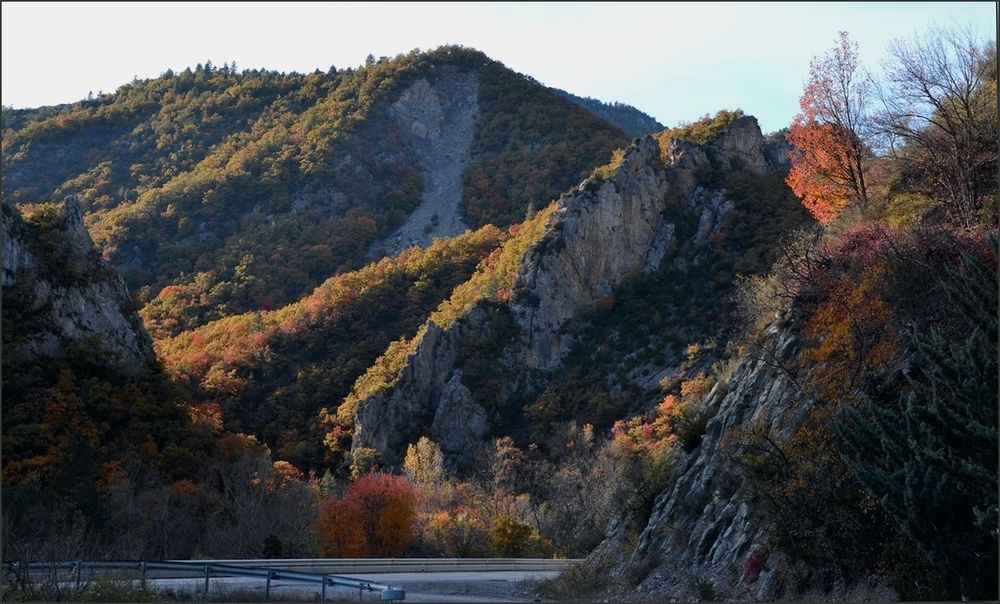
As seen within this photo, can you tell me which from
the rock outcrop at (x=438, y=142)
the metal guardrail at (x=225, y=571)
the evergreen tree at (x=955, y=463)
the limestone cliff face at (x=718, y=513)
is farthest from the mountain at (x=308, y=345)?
the evergreen tree at (x=955, y=463)

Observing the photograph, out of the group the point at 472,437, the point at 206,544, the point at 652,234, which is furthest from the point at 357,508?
the point at 652,234

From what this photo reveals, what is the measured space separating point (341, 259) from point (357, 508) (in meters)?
78.8

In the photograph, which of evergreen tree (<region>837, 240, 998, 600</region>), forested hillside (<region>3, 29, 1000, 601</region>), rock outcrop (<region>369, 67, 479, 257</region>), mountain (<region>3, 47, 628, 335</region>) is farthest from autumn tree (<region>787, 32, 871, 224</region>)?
rock outcrop (<region>369, 67, 479, 257</region>)

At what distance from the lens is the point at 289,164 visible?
481 ft

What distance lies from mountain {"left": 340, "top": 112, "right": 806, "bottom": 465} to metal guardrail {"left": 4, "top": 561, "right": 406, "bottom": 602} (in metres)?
54.1

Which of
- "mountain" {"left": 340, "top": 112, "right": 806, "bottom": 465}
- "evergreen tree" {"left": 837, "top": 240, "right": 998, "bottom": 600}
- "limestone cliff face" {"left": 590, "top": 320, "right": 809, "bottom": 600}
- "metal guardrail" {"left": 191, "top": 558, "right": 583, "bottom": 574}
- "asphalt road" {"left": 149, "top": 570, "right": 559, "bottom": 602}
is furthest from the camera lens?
"mountain" {"left": 340, "top": 112, "right": 806, "bottom": 465}

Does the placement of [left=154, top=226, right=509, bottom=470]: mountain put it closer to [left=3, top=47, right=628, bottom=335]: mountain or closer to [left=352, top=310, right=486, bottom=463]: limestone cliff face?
[left=352, top=310, right=486, bottom=463]: limestone cliff face

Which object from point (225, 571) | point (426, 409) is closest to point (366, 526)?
point (225, 571)

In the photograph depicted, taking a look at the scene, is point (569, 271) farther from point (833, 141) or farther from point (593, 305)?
point (833, 141)

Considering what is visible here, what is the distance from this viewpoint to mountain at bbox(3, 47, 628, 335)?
4830 inches

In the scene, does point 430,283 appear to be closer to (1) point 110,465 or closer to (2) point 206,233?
(2) point 206,233

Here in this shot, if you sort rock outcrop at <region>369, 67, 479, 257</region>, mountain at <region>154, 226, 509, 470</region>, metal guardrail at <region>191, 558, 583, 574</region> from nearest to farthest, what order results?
1. metal guardrail at <region>191, 558, 583, 574</region>
2. mountain at <region>154, 226, 509, 470</region>
3. rock outcrop at <region>369, 67, 479, 257</region>

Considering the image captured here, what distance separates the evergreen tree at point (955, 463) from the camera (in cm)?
1781

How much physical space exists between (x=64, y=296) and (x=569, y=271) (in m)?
41.0
